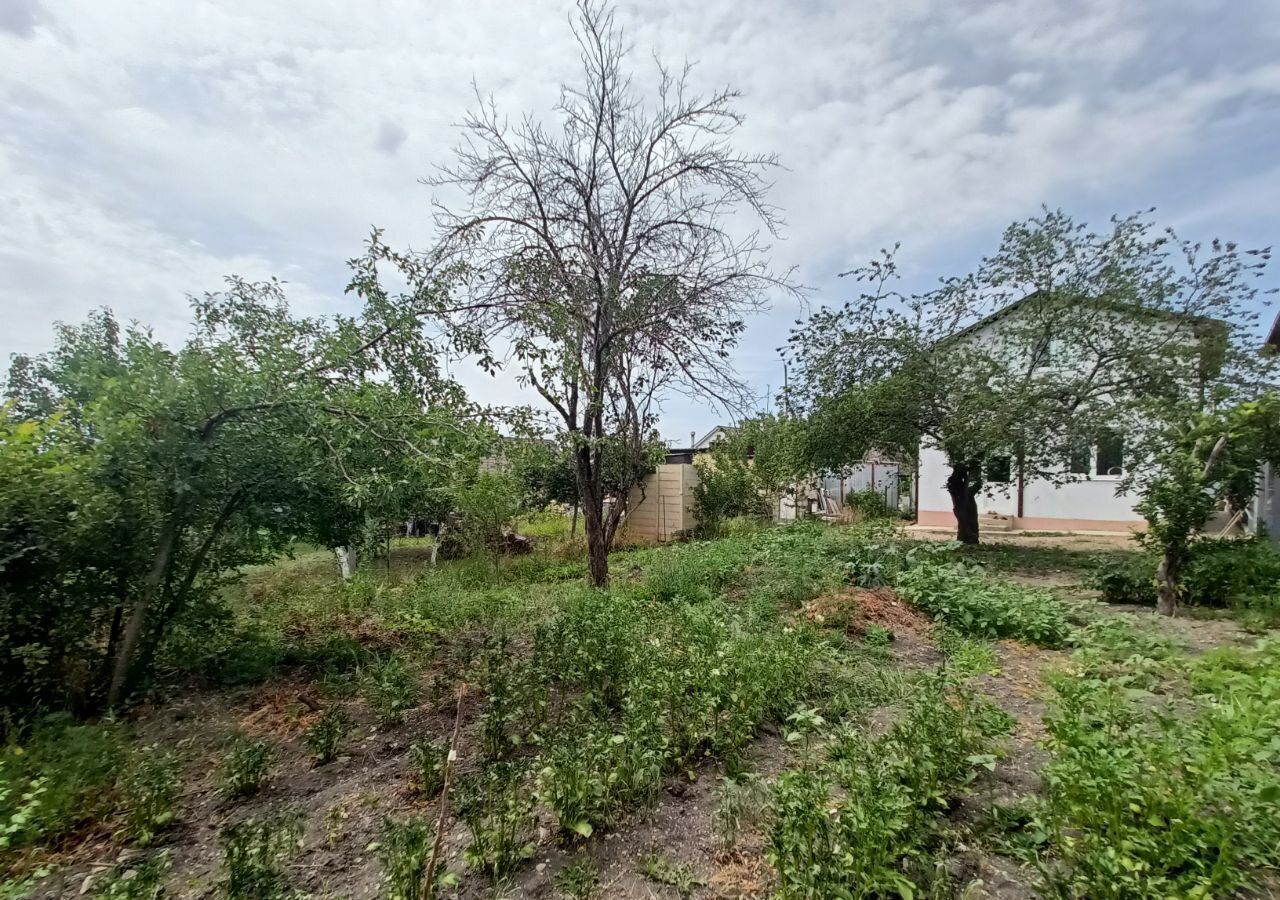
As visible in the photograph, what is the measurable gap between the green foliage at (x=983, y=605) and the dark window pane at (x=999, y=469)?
401 centimetres

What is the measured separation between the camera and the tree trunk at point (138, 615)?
124 inches

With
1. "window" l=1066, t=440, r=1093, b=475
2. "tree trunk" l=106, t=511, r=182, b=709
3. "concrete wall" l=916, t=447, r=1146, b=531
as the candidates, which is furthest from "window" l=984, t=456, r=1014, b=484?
"tree trunk" l=106, t=511, r=182, b=709

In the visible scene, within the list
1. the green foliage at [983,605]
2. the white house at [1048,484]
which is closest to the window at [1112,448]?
the white house at [1048,484]

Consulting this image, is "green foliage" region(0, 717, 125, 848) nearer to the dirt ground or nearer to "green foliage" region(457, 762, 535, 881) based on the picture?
the dirt ground

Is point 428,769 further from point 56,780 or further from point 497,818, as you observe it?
point 56,780

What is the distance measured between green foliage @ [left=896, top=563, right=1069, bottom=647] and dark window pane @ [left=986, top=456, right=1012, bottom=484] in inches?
158

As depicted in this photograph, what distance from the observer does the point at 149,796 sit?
232cm

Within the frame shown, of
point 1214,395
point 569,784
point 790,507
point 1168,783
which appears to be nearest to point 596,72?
point 569,784

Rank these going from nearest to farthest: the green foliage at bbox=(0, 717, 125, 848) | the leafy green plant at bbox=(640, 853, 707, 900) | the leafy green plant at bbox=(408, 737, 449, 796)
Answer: the leafy green plant at bbox=(640, 853, 707, 900) → the green foliage at bbox=(0, 717, 125, 848) → the leafy green plant at bbox=(408, 737, 449, 796)

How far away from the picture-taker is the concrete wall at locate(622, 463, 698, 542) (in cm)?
1220

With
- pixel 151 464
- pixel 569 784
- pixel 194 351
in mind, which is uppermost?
pixel 194 351

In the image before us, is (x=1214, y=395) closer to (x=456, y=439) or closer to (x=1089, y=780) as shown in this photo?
(x=1089, y=780)

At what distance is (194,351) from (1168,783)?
4.85m

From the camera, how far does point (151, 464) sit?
300 centimetres
